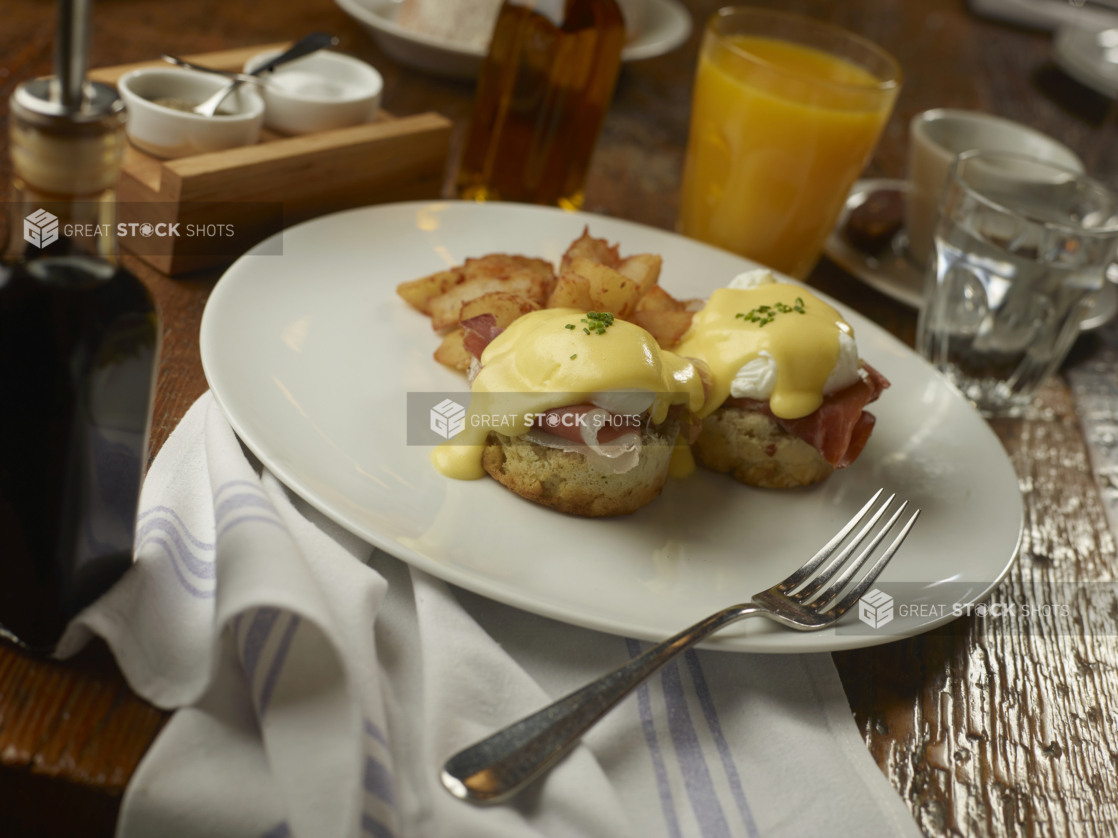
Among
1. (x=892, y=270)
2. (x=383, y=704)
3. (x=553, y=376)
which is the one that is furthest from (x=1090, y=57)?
(x=383, y=704)

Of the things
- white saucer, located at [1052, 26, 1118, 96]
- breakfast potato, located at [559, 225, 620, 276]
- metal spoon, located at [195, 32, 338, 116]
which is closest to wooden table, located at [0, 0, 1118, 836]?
metal spoon, located at [195, 32, 338, 116]

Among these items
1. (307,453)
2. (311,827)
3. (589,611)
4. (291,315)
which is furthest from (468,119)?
(311,827)

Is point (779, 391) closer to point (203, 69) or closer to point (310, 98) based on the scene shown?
point (310, 98)

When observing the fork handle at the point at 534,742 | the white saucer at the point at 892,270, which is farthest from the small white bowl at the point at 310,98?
the fork handle at the point at 534,742

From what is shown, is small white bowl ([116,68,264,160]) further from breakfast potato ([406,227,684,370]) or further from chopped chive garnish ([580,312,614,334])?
chopped chive garnish ([580,312,614,334])

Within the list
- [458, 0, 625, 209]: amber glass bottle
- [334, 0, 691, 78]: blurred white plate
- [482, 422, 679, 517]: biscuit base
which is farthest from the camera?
[334, 0, 691, 78]: blurred white plate

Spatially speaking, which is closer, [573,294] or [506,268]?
[573,294]

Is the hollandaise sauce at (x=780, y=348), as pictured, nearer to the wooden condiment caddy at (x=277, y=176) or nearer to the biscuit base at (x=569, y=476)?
the biscuit base at (x=569, y=476)

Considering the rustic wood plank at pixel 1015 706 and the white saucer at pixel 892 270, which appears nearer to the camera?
the rustic wood plank at pixel 1015 706
